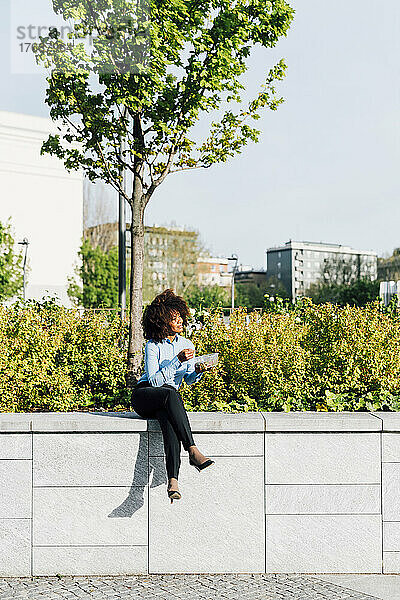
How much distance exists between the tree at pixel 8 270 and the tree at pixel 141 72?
86.9 ft

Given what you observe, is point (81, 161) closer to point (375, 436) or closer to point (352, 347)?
point (352, 347)

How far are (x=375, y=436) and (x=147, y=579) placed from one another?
186 centimetres

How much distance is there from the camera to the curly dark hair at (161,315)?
18.4 ft

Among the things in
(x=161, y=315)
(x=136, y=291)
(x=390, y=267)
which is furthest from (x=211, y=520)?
(x=390, y=267)

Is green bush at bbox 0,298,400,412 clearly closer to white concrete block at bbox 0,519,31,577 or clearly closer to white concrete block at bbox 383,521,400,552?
white concrete block at bbox 383,521,400,552

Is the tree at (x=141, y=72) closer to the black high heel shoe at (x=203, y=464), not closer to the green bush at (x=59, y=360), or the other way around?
the green bush at (x=59, y=360)

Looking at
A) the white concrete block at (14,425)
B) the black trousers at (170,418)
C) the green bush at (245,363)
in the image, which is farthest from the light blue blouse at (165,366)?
the white concrete block at (14,425)

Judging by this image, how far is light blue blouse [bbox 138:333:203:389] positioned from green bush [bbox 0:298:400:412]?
72cm

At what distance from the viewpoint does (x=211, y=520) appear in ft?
17.8

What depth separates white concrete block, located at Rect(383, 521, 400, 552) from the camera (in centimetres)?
541

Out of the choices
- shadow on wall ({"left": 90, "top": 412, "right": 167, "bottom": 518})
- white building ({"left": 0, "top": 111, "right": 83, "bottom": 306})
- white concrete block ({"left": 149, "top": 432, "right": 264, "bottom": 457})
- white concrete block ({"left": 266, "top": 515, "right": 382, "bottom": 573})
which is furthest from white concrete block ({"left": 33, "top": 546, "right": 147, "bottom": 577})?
white building ({"left": 0, "top": 111, "right": 83, "bottom": 306})

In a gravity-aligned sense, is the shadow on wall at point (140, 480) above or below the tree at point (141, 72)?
below

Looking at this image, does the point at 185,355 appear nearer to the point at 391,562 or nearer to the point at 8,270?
the point at 391,562

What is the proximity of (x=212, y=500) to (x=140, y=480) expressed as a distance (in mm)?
523
